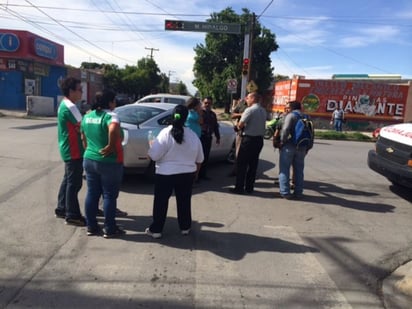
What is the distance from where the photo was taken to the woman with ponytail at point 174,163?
4.57m

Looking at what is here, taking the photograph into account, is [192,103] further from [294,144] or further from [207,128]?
[294,144]

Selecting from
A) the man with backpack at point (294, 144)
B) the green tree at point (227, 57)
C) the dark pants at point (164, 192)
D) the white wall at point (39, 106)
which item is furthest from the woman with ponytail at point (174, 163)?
the green tree at point (227, 57)

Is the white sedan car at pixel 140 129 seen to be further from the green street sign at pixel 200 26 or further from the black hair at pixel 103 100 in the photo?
the green street sign at pixel 200 26

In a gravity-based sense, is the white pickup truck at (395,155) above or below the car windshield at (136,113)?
below

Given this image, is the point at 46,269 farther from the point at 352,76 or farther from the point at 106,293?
the point at 352,76

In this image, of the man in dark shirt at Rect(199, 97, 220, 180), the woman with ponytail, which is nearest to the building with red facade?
the man in dark shirt at Rect(199, 97, 220, 180)

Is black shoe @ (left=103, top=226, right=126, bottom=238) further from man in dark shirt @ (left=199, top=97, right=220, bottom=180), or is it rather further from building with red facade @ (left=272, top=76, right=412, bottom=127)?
building with red facade @ (left=272, top=76, right=412, bottom=127)

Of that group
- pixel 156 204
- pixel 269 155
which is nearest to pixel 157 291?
pixel 156 204

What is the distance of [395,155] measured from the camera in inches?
278

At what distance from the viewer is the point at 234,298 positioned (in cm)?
342

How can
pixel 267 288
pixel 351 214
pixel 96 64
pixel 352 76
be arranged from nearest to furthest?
1. pixel 267 288
2. pixel 351 214
3. pixel 352 76
4. pixel 96 64

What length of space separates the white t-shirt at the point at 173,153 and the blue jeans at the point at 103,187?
1.53ft

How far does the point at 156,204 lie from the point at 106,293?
145cm

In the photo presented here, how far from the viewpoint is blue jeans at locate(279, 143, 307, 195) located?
22.4 ft
